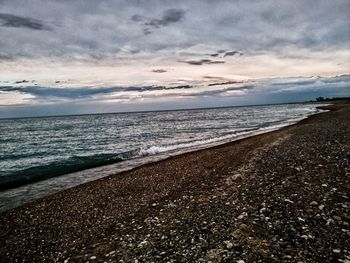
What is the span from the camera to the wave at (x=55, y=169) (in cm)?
2175

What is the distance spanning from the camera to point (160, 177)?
18.1m

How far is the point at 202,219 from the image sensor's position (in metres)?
9.58

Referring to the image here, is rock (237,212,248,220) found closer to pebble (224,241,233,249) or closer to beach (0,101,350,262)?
beach (0,101,350,262)

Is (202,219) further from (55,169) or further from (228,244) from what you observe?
(55,169)

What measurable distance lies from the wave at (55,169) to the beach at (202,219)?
724 centimetres

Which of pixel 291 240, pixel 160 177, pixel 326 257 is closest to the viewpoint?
pixel 326 257

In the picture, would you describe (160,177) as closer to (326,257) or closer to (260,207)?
(260,207)

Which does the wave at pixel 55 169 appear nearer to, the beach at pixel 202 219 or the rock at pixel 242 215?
the beach at pixel 202 219

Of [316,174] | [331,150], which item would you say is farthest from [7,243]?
[331,150]

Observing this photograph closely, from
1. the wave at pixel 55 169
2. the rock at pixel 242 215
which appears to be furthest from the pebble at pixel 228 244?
the wave at pixel 55 169

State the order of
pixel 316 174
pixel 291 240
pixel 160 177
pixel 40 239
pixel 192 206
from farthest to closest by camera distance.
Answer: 1. pixel 160 177
2. pixel 316 174
3. pixel 192 206
4. pixel 40 239
5. pixel 291 240

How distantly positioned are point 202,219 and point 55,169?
20554 millimetres

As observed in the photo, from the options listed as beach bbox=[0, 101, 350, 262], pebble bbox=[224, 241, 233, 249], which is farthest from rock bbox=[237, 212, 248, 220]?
pebble bbox=[224, 241, 233, 249]

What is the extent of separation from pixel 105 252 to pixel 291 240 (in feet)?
17.9
